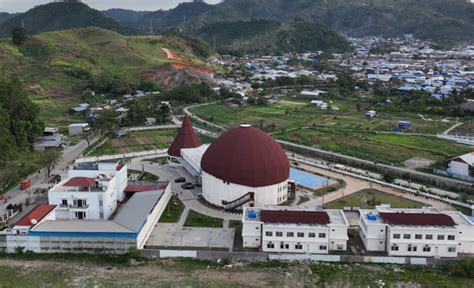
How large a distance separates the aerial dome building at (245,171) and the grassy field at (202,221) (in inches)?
81.6

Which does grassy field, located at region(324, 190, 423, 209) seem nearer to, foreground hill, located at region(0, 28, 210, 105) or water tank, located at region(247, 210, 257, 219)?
water tank, located at region(247, 210, 257, 219)

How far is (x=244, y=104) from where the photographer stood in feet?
268

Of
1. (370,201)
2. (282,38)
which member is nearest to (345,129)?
(370,201)

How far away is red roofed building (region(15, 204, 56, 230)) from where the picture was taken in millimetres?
28172

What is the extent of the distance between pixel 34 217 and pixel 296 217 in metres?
16.4

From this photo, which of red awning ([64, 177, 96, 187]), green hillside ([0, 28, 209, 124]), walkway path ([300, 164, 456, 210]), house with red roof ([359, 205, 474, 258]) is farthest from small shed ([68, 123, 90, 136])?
house with red roof ([359, 205, 474, 258])

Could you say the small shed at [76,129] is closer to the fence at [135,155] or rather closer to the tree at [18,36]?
the fence at [135,155]

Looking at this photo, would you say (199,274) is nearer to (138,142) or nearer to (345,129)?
(138,142)

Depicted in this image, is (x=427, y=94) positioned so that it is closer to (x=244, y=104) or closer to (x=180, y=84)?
(x=244, y=104)

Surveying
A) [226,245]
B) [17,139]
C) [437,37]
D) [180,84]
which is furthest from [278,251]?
[437,37]

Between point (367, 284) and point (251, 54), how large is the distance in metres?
145

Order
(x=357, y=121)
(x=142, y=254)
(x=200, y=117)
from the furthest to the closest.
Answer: (x=200, y=117) < (x=357, y=121) < (x=142, y=254)

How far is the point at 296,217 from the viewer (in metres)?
28.8

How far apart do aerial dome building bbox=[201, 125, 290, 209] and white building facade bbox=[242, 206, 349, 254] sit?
18.6ft
